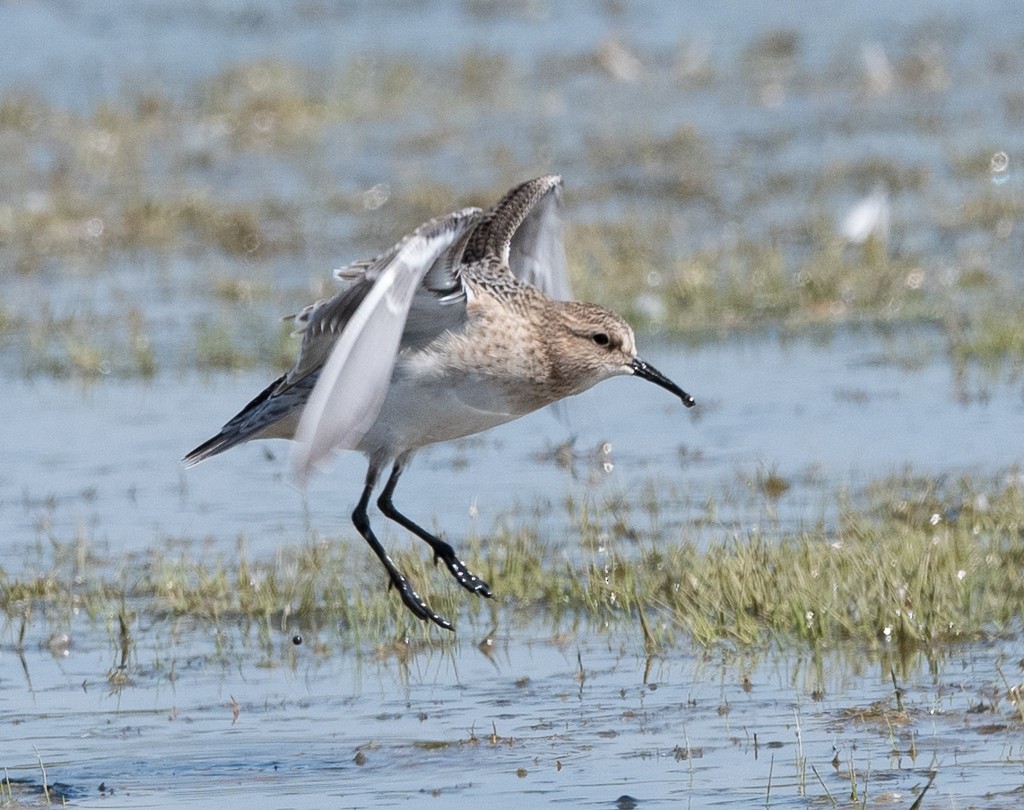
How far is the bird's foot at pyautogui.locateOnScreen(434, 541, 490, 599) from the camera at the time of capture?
7.34 meters

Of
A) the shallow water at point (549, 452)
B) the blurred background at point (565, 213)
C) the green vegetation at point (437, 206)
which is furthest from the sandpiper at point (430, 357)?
the green vegetation at point (437, 206)

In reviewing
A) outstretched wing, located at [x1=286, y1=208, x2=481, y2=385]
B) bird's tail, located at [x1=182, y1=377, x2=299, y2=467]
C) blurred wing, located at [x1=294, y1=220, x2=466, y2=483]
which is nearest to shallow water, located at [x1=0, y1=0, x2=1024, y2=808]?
bird's tail, located at [x1=182, y1=377, x2=299, y2=467]

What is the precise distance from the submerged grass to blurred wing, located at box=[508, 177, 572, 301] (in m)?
0.93

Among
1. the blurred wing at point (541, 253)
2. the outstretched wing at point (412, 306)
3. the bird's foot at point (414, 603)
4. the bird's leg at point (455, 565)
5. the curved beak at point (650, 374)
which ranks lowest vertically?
the bird's foot at point (414, 603)

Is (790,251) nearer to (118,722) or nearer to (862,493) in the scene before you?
(862,493)

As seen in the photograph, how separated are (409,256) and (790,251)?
7.23 m

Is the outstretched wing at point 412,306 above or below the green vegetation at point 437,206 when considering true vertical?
below

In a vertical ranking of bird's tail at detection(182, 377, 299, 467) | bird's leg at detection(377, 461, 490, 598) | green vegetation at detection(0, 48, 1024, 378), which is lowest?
bird's leg at detection(377, 461, 490, 598)

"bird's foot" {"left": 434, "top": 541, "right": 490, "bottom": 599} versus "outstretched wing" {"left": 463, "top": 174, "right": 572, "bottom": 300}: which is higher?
"outstretched wing" {"left": 463, "top": 174, "right": 572, "bottom": 300}

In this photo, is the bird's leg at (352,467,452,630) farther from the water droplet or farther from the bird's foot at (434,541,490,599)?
the water droplet

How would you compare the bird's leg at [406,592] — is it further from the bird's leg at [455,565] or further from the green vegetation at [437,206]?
the green vegetation at [437,206]

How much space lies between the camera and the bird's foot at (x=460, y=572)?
289 inches

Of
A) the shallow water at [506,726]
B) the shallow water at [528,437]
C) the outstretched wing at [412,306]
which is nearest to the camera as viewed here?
the shallow water at [506,726]

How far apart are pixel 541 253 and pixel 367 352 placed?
2.40 meters
